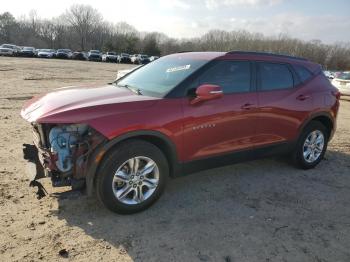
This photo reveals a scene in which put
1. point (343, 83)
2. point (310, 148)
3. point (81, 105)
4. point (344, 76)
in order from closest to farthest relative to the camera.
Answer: point (81, 105) → point (310, 148) → point (343, 83) → point (344, 76)

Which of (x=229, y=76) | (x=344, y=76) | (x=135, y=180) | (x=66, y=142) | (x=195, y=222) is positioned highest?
(x=229, y=76)

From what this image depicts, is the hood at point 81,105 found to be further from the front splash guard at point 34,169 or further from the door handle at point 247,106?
the door handle at point 247,106

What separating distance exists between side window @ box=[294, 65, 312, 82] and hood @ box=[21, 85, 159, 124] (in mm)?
2767

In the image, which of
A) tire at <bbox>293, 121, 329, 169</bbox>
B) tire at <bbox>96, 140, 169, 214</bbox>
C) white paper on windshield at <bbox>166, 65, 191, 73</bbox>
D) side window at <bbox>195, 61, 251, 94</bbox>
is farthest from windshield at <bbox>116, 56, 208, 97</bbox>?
tire at <bbox>293, 121, 329, 169</bbox>

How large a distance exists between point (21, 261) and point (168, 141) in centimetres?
188

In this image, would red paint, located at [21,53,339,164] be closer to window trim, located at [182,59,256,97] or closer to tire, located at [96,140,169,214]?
window trim, located at [182,59,256,97]

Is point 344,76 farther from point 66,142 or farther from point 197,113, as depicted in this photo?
point 66,142

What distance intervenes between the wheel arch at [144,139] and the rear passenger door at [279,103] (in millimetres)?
1474

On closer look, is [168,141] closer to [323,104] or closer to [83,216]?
[83,216]

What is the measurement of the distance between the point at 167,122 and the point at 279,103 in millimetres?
2018

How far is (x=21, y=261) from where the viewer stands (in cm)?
311

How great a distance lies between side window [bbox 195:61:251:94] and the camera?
444 cm

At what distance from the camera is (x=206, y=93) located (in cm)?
407

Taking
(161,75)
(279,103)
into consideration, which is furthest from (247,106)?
(161,75)
